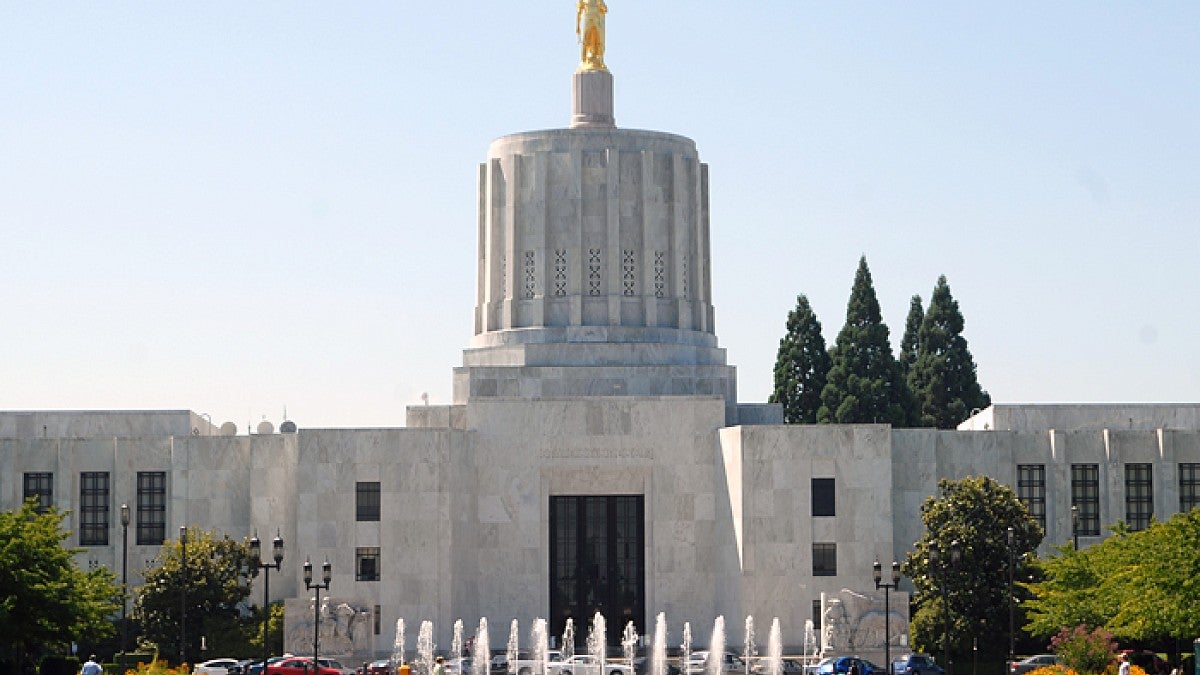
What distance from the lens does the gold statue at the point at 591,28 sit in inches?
2968

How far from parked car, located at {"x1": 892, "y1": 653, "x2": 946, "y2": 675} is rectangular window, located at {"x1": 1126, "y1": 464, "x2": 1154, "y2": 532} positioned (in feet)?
38.0

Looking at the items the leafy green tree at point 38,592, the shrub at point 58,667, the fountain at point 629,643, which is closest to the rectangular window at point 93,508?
the leafy green tree at point 38,592

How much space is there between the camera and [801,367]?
318 ft

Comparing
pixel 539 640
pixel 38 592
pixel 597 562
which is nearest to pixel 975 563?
pixel 597 562

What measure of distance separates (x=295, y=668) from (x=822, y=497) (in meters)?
Result: 17.0

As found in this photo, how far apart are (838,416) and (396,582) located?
92.0 ft

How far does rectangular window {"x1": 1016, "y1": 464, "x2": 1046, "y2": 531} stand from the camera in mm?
72688

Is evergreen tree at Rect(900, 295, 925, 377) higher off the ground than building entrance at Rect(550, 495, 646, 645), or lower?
higher

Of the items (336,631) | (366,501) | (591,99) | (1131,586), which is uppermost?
(591,99)

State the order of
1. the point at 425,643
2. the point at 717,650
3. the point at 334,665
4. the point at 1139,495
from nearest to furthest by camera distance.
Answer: the point at 334,665
the point at 717,650
the point at 425,643
the point at 1139,495

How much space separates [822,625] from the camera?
69.0 meters

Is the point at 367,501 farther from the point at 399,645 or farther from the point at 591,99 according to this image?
the point at 591,99

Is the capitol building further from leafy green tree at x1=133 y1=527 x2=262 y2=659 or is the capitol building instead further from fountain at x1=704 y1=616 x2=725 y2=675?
leafy green tree at x1=133 y1=527 x2=262 y2=659

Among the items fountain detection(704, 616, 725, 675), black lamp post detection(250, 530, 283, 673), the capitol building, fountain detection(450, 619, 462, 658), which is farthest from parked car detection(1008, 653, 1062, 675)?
black lamp post detection(250, 530, 283, 673)
